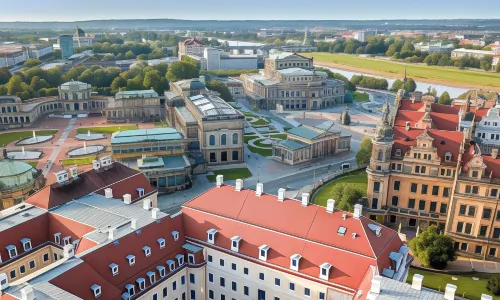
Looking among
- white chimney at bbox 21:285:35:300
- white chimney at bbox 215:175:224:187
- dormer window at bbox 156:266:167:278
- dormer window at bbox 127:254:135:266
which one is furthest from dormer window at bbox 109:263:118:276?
white chimney at bbox 215:175:224:187

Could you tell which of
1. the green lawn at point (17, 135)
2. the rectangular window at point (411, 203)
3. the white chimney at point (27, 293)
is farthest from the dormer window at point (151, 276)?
the green lawn at point (17, 135)

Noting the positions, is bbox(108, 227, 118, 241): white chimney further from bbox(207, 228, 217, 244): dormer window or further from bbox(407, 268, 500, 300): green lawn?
bbox(407, 268, 500, 300): green lawn

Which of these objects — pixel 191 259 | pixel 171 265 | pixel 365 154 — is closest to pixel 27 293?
pixel 171 265

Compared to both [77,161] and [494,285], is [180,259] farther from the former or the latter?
[77,161]

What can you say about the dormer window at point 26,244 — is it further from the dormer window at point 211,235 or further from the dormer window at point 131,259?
the dormer window at point 211,235

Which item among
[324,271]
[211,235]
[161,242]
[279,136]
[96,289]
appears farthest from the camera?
[279,136]

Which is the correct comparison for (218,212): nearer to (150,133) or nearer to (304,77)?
(150,133)
